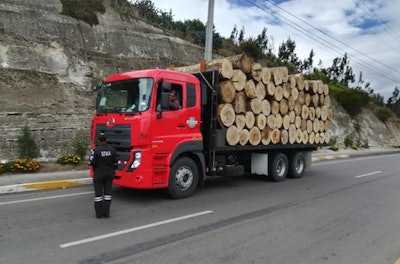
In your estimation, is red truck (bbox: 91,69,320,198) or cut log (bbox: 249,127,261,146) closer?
red truck (bbox: 91,69,320,198)

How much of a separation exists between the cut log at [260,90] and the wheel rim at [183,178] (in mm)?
3345

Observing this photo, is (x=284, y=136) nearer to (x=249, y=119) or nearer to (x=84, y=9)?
(x=249, y=119)

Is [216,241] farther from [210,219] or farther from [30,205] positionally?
[30,205]

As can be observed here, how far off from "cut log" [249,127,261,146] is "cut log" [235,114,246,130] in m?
0.37

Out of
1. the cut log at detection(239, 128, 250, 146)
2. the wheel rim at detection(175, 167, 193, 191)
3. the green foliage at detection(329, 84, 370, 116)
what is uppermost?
the green foliage at detection(329, 84, 370, 116)

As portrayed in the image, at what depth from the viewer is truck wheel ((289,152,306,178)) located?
12013mm

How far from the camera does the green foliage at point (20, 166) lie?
35.3ft

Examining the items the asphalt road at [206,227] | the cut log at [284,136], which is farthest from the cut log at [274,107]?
the asphalt road at [206,227]

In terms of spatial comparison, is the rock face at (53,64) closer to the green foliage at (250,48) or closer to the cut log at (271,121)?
the cut log at (271,121)

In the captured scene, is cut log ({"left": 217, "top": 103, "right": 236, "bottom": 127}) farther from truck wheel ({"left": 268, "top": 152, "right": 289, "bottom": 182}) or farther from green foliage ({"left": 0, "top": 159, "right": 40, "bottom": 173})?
green foliage ({"left": 0, "top": 159, "right": 40, "bottom": 173})

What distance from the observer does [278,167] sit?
11477 millimetres

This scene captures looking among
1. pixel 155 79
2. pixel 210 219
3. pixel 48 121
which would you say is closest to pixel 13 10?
pixel 48 121

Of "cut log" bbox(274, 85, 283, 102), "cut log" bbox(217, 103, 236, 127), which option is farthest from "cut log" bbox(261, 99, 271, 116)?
"cut log" bbox(217, 103, 236, 127)

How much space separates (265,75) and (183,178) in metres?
4.24
